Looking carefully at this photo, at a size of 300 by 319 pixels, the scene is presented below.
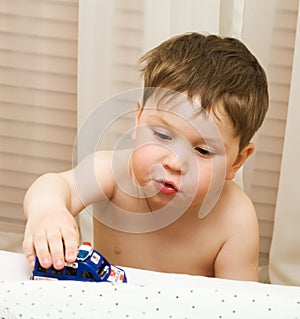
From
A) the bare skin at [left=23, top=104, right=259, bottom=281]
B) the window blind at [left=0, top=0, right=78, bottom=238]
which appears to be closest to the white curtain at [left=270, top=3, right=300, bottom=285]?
the bare skin at [left=23, top=104, right=259, bottom=281]

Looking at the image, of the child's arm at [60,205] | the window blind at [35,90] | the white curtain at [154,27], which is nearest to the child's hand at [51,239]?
the child's arm at [60,205]

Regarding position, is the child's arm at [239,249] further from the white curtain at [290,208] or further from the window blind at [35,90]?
the window blind at [35,90]

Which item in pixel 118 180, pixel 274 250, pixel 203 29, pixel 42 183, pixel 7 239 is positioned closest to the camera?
pixel 42 183

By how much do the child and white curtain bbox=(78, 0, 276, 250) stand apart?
0.29 m

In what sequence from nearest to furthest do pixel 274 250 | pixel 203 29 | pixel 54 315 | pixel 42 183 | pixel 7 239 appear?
pixel 54 315
pixel 42 183
pixel 203 29
pixel 274 250
pixel 7 239

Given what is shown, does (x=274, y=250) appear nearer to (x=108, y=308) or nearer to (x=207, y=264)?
(x=207, y=264)

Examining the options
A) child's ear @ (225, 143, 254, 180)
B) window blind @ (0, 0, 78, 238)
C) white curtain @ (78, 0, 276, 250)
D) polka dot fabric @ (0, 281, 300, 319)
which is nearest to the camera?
polka dot fabric @ (0, 281, 300, 319)

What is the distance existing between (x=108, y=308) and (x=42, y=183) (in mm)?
263

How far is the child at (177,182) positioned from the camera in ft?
2.81

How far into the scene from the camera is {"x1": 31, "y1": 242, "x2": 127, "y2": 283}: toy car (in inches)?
27.5

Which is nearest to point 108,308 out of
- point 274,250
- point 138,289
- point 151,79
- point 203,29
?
point 138,289

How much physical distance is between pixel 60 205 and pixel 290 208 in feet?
2.28

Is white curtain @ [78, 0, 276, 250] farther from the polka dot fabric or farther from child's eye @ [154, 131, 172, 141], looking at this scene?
the polka dot fabric

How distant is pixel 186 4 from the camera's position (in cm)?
126
